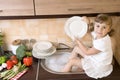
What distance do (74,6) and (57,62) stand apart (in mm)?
526

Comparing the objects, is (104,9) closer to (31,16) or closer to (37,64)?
(31,16)

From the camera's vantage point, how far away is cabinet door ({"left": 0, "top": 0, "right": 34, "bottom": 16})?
132 centimetres

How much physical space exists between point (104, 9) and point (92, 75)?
443 millimetres

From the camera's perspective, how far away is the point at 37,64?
1601 millimetres

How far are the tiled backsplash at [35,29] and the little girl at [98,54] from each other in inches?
10.4

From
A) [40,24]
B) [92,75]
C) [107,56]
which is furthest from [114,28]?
[40,24]

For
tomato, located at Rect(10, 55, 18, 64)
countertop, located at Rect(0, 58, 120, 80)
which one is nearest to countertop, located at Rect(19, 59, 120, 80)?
countertop, located at Rect(0, 58, 120, 80)

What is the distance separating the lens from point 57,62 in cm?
168

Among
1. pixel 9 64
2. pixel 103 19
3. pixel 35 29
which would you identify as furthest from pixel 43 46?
pixel 103 19

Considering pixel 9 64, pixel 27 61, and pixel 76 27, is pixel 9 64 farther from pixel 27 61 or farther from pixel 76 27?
pixel 76 27

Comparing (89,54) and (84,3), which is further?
(89,54)

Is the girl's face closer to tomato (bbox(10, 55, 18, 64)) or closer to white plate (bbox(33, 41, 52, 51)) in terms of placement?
white plate (bbox(33, 41, 52, 51))

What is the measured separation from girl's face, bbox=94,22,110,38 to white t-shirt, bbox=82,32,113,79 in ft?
0.10

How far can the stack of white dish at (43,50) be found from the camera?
162 cm
